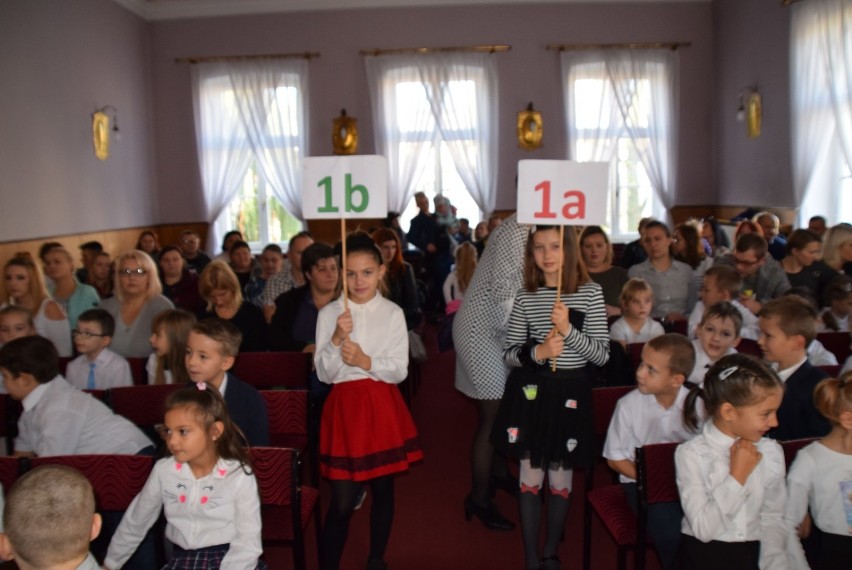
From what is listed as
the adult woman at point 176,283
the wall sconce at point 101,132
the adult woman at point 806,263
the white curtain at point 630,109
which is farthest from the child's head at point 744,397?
the white curtain at point 630,109

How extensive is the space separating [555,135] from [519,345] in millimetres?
10061

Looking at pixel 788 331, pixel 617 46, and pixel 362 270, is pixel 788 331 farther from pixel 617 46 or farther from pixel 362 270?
pixel 617 46

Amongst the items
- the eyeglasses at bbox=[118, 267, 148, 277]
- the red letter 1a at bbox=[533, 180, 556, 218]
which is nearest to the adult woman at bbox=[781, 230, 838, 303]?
the red letter 1a at bbox=[533, 180, 556, 218]

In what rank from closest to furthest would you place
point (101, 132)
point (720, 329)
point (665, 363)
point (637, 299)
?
1. point (665, 363)
2. point (720, 329)
3. point (637, 299)
4. point (101, 132)

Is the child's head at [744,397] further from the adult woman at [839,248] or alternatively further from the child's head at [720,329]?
the adult woman at [839,248]

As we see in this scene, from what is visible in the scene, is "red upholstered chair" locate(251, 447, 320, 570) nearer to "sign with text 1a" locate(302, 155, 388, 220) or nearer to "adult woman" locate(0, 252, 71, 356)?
"sign with text 1a" locate(302, 155, 388, 220)

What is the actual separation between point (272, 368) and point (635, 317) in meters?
2.25

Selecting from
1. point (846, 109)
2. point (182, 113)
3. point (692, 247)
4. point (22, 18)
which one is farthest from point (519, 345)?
point (182, 113)

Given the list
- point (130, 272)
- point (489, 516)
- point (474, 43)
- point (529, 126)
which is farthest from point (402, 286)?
point (474, 43)

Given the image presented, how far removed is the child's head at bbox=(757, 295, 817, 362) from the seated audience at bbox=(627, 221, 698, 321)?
87.3 inches

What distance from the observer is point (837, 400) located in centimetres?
234

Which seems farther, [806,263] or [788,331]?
[806,263]

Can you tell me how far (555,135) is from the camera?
1244cm

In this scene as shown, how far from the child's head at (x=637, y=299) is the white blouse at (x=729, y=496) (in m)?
2.06
